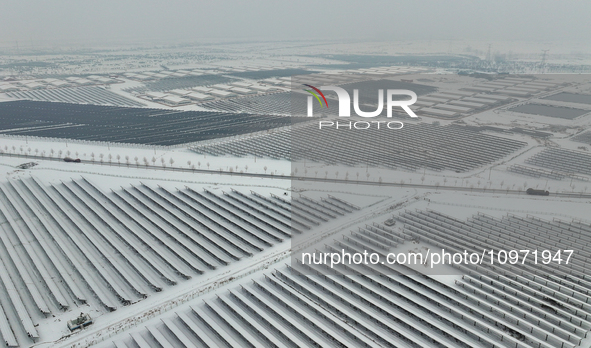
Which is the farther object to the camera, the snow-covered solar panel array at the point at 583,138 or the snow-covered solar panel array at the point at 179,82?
the snow-covered solar panel array at the point at 179,82

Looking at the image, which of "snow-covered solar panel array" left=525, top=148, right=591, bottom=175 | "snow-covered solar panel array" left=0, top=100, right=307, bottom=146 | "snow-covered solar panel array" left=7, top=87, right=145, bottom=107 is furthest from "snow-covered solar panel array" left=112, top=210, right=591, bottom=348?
"snow-covered solar panel array" left=7, top=87, right=145, bottom=107

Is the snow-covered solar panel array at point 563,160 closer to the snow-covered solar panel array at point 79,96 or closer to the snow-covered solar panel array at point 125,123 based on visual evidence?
the snow-covered solar panel array at point 125,123

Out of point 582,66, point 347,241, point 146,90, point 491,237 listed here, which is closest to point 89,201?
point 347,241

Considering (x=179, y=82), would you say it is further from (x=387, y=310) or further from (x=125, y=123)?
(x=387, y=310)

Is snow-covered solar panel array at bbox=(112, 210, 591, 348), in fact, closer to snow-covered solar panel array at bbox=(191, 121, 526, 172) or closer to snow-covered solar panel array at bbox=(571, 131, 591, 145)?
snow-covered solar panel array at bbox=(191, 121, 526, 172)

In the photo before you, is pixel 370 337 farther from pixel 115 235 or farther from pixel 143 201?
pixel 143 201

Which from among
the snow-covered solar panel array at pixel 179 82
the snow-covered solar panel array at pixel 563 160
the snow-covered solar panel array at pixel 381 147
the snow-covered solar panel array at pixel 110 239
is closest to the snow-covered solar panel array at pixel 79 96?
the snow-covered solar panel array at pixel 179 82
